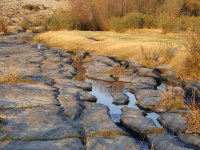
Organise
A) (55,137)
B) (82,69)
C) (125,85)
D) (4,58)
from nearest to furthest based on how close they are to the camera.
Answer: (55,137) < (125,85) < (82,69) < (4,58)

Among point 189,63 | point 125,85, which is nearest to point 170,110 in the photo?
point 125,85

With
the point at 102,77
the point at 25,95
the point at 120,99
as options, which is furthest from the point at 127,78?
the point at 25,95

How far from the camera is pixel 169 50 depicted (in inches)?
583

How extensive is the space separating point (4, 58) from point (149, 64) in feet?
18.7

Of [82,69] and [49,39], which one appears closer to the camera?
[82,69]

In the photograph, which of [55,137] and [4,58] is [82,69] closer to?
[4,58]

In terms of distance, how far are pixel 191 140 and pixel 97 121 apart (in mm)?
1913

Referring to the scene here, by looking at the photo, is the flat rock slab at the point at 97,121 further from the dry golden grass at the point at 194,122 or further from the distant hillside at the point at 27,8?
the distant hillside at the point at 27,8

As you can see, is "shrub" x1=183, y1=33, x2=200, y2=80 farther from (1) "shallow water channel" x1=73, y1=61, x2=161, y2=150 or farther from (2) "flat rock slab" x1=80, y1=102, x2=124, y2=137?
(2) "flat rock slab" x1=80, y1=102, x2=124, y2=137

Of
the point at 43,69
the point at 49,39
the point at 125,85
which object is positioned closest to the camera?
the point at 125,85

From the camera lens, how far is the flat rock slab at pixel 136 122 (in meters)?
7.38

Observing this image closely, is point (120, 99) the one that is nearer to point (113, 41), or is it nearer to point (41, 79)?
point (41, 79)

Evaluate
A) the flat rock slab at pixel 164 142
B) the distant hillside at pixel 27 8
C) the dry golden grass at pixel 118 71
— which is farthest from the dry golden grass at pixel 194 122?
the distant hillside at pixel 27 8

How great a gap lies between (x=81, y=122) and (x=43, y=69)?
5.79 m
